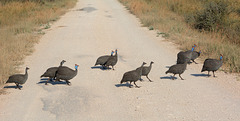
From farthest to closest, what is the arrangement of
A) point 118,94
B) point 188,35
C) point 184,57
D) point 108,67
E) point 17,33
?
point 17,33, point 188,35, point 108,67, point 184,57, point 118,94

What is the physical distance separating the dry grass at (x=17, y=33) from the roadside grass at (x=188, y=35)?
7.98 m

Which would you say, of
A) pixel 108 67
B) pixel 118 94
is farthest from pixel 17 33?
pixel 118 94

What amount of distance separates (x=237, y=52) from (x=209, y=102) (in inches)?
217

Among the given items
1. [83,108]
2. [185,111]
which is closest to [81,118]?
[83,108]

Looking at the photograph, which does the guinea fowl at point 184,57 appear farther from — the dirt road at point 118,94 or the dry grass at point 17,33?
the dry grass at point 17,33

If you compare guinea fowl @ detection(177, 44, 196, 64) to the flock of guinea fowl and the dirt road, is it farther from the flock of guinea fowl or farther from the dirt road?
the dirt road

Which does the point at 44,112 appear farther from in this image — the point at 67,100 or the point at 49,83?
the point at 49,83

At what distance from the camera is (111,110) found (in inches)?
285

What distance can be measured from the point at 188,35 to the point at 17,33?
1074 cm

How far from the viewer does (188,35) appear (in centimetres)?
1716

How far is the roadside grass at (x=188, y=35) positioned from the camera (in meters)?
12.0

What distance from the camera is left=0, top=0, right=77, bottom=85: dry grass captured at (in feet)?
36.1

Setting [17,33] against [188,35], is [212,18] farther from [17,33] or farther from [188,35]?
[17,33]

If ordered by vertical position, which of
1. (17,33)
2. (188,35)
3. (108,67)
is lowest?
(17,33)
